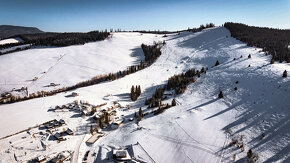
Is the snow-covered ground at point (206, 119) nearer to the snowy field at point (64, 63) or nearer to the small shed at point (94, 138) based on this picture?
the small shed at point (94, 138)

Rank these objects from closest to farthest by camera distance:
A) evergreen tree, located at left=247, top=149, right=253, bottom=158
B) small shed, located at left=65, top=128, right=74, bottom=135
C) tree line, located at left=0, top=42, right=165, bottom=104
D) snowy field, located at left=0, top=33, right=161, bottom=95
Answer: evergreen tree, located at left=247, top=149, right=253, bottom=158 < small shed, located at left=65, top=128, right=74, bottom=135 < tree line, located at left=0, top=42, right=165, bottom=104 < snowy field, located at left=0, top=33, right=161, bottom=95

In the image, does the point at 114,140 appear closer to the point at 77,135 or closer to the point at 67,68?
the point at 77,135

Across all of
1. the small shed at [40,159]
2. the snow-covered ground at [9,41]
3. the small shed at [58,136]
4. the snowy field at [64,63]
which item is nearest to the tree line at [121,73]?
the snowy field at [64,63]

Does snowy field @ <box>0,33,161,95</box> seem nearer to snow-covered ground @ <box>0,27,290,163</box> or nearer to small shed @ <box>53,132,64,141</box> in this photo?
snow-covered ground @ <box>0,27,290,163</box>

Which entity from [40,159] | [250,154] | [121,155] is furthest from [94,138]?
[250,154]

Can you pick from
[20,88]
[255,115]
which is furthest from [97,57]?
[255,115]

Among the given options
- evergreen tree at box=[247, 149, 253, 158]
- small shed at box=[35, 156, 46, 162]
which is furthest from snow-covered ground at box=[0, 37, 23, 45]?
evergreen tree at box=[247, 149, 253, 158]

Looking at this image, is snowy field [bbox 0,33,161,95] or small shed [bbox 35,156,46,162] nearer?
small shed [bbox 35,156,46,162]

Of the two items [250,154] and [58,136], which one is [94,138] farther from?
[250,154]
